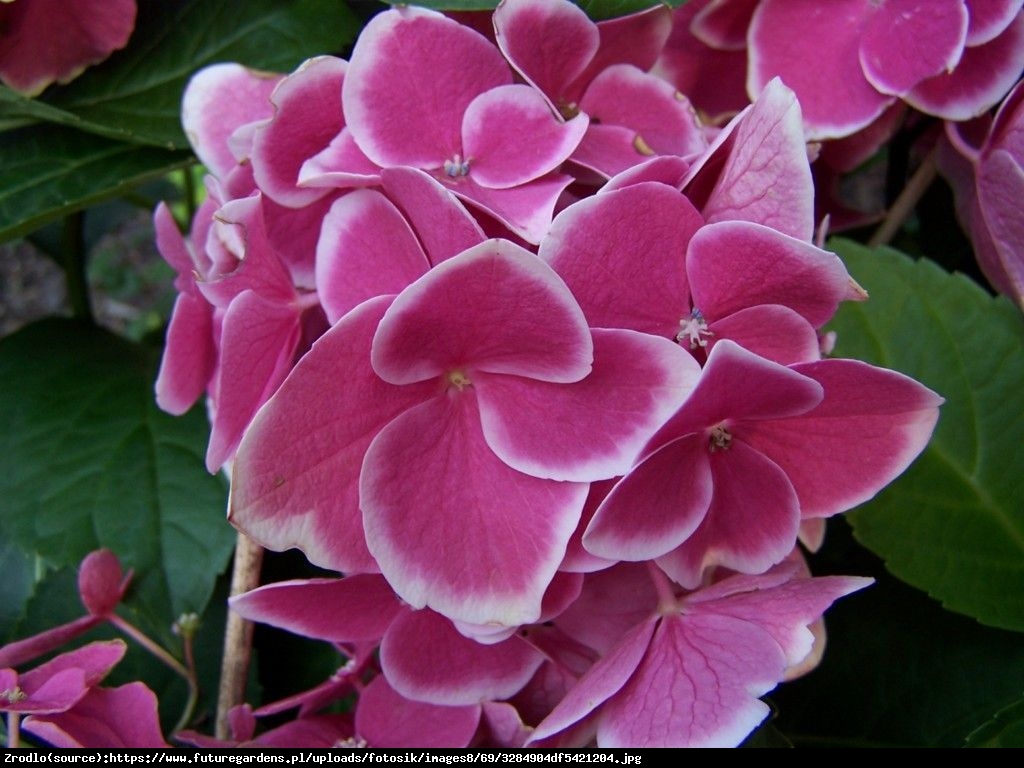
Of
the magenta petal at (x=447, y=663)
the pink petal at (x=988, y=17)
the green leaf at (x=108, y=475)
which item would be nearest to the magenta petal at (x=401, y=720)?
the magenta petal at (x=447, y=663)

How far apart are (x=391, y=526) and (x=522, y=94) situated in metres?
0.23

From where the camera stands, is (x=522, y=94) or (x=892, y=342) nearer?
(x=522, y=94)

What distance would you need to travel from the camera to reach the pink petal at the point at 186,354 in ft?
1.64

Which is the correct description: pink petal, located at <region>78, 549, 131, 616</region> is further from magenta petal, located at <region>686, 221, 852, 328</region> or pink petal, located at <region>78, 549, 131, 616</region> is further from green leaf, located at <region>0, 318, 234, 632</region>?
magenta petal, located at <region>686, 221, 852, 328</region>

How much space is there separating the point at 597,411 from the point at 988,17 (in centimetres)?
35

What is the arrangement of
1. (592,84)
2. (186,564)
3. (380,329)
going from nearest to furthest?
(380,329), (592,84), (186,564)

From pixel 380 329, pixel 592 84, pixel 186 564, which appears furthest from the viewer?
pixel 186 564

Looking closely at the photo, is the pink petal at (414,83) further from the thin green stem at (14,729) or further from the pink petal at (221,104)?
the thin green stem at (14,729)

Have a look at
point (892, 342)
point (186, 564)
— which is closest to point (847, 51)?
point (892, 342)

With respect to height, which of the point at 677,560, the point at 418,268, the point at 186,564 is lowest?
→ the point at 186,564

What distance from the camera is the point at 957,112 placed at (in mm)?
548

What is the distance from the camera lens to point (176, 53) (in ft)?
2.14

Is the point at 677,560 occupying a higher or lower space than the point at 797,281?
lower

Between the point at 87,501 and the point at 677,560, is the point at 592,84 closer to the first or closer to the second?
the point at 677,560
